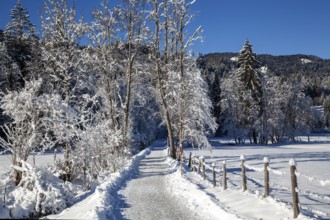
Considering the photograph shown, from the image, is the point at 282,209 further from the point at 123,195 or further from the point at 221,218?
the point at 123,195

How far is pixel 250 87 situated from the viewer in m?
57.7

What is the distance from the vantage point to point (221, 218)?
8.52 m

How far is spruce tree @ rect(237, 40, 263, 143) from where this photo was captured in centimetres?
5678

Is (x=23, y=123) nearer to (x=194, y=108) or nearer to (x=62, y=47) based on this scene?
(x=62, y=47)

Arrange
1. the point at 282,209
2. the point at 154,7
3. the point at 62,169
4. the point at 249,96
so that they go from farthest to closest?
1. the point at 249,96
2. the point at 154,7
3. the point at 62,169
4. the point at 282,209

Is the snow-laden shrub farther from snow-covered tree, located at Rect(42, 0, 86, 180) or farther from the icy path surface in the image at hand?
snow-covered tree, located at Rect(42, 0, 86, 180)

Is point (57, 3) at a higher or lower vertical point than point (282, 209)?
higher

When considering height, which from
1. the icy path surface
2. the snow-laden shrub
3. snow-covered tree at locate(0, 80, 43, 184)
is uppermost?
snow-covered tree at locate(0, 80, 43, 184)

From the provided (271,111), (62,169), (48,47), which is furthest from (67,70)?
(271,111)

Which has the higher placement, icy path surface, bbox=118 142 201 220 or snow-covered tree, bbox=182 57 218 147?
snow-covered tree, bbox=182 57 218 147

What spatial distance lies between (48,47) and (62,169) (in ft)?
23.0

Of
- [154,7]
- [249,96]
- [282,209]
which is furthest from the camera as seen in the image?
[249,96]

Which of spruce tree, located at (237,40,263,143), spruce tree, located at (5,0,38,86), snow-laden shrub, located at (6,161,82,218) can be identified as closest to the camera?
snow-laden shrub, located at (6,161,82,218)

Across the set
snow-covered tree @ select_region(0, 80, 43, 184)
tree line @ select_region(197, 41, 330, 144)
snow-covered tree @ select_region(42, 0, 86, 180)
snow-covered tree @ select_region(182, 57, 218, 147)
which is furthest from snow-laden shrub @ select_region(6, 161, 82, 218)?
tree line @ select_region(197, 41, 330, 144)
